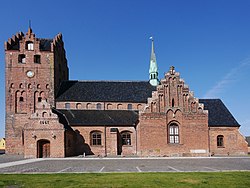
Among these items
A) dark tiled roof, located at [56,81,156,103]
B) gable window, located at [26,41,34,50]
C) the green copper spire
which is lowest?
dark tiled roof, located at [56,81,156,103]

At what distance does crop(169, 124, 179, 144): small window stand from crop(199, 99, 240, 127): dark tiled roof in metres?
7.18

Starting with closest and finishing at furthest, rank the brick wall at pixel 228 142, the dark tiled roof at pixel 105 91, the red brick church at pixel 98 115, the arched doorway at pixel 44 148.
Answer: the arched doorway at pixel 44 148
the red brick church at pixel 98 115
the brick wall at pixel 228 142
the dark tiled roof at pixel 105 91

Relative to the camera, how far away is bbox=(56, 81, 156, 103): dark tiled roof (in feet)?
159

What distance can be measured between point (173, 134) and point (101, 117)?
40.7 feet

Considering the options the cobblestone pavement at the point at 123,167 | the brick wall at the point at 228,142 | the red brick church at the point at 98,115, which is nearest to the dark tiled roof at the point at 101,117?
the red brick church at the point at 98,115

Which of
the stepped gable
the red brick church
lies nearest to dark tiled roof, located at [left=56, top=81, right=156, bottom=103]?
the red brick church

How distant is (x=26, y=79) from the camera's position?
47.4m

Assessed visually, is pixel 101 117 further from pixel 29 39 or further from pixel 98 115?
pixel 29 39

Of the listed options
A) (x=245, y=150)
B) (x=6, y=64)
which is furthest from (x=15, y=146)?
(x=245, y=150)

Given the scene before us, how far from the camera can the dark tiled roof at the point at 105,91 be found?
48.3m

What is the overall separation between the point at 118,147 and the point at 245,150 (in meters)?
19.4

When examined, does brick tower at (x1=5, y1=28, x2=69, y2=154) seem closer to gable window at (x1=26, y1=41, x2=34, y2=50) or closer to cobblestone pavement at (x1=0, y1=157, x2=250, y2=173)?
gable window at (x1=26, y1=41, x2=34, y2=50)

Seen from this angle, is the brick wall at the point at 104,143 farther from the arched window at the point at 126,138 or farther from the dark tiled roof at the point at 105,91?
the dark tiled roof at the point at 105,91

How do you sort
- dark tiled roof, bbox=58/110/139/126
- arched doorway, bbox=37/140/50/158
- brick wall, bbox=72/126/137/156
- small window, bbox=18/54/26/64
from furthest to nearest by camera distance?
small window, bbox=18/54/26/64
dark tiled roof, bbox=58/110/139/126
brick wall, bbox=72/126/137/156
arched doorway, bbox=37/140/50/158
